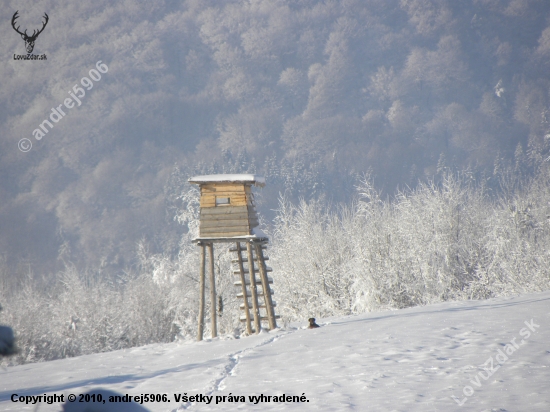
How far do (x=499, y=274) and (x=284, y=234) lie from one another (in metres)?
12.3

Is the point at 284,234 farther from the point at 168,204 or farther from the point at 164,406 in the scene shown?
the point at 168,204

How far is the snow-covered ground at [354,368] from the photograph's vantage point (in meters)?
7.12


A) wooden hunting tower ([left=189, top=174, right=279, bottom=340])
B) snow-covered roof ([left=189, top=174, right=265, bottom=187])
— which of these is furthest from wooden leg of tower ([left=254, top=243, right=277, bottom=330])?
snow-covered roof ([left=189, top=174, right=265, bottom=187])

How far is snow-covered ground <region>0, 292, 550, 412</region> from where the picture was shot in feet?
23.4

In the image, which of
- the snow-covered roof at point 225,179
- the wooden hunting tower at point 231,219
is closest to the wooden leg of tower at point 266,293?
the wooden hunting tower at point 231,219

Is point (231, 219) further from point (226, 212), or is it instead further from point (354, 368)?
point (354, 368)

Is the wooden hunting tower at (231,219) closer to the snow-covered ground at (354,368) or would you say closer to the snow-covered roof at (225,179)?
the snow-covered roof at (225,179)

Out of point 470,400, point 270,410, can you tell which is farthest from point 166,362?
point 470,400

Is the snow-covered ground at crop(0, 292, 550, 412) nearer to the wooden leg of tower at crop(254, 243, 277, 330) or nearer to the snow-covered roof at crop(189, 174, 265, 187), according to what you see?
the wooden leg of tower at crop(254, 243, 277, 330)

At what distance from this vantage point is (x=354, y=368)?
877 centimetres

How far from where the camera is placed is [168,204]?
114 m

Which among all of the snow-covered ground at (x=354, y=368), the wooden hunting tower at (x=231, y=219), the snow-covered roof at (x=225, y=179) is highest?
the snow-covered roof at (x=225, y=179)

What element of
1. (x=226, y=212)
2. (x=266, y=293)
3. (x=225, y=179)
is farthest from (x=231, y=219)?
(x=266, y=293)

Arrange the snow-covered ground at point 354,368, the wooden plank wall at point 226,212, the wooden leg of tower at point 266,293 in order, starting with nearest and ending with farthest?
1. the snow-covered ground at point 354,368
2. the wooden leg of tower at point 266,293
3. the wooden plank wall at point 226,212
